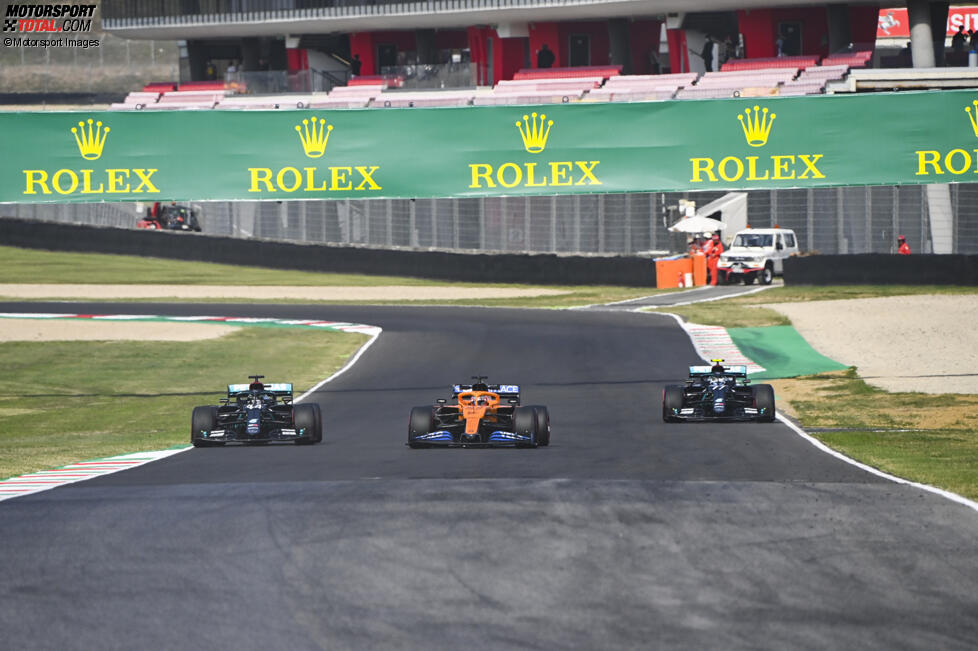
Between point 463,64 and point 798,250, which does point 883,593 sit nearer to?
point 798,250

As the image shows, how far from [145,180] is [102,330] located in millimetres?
14162

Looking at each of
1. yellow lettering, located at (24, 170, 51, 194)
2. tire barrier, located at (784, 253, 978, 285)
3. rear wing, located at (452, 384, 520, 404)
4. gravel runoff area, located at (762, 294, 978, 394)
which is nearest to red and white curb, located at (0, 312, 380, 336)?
gravel runoff area, located at (762, 294, 978, 394)

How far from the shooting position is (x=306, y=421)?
1694cm

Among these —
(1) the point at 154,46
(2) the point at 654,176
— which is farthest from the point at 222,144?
(1) the point at 154,46

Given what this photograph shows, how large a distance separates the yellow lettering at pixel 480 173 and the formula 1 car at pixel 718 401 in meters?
4.50

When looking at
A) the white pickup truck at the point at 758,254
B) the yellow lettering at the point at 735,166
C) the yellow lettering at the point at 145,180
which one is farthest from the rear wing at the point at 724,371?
the white pickup truck at the point at 758,254

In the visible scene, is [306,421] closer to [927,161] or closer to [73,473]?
[73,473]

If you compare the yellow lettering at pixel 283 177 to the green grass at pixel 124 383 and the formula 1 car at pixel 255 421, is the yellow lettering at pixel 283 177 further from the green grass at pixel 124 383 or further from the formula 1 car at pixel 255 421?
the formula 1 car at pixel 255 421

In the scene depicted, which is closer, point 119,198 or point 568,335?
point 119,198

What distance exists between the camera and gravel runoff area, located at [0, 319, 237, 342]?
32.8 meters

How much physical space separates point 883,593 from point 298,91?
57.3m

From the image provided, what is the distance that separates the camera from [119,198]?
2098cm

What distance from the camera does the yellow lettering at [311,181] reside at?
21062 millimetres

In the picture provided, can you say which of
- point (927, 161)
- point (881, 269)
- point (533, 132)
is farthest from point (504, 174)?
point (881, 269)
